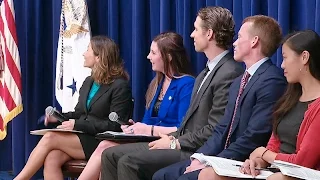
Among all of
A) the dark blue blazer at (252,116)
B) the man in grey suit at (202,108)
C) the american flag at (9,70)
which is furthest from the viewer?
the american flag at (9,70)

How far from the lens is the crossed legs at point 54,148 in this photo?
4148 mm

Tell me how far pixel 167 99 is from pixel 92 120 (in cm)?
57

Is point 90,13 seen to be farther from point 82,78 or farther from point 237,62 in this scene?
point 237,62

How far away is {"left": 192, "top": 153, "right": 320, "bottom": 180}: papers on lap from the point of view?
2240mm

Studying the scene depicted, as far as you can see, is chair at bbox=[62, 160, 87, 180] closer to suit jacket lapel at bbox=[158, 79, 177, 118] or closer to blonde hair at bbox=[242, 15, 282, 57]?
suit jacket lapel at bbox=[158, 79, 177, 118]

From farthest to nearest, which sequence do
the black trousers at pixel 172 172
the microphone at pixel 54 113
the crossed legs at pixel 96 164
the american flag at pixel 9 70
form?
1. the american flag at pixel 9 70
2. the microphone at pixel 54 113
3. the crossed legs at pixel 96 164
4. the black trousers at pixel 172 172

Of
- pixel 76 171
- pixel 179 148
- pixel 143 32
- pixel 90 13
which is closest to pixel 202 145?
pixel 179 148

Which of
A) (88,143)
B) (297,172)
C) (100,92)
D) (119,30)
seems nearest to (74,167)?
(88,143)

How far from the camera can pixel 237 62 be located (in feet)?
11.4

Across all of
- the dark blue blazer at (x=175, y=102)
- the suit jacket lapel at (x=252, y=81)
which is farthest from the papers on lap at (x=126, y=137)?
the suit jacket lapel at (x=252, y=81)

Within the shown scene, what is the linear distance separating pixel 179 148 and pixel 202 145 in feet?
0.50

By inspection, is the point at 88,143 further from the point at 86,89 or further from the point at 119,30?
the point at 119,30

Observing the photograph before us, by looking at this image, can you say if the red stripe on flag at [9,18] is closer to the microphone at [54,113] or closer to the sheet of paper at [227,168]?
the microphone at [54,113]

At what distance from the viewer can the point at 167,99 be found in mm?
3932
